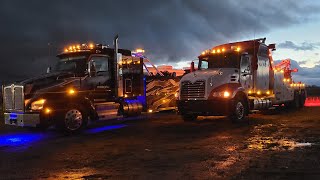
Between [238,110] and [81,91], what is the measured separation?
6.28 m

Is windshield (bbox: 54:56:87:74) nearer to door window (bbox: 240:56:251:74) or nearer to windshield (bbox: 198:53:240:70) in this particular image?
windshield (bbox: 198:53:240:70)

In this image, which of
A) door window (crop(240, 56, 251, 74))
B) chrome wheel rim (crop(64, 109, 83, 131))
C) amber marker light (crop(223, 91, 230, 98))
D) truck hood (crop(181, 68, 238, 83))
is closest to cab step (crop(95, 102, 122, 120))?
chrome wheel rim (crop(64, 109, 83, 131))

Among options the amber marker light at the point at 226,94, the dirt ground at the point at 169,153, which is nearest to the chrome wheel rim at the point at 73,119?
the dirt ground at the point at 169,153

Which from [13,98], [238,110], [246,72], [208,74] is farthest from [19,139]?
[246,72]

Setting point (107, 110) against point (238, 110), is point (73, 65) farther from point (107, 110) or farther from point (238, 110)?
point (238, 110)

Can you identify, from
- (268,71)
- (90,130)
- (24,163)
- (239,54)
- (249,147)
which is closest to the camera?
(24,163)

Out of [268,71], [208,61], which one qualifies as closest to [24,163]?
[208,61]

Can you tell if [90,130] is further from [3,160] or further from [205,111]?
[3,160]

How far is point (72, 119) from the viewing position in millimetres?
13562

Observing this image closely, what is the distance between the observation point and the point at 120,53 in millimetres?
15859

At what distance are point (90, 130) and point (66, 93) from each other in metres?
1.95

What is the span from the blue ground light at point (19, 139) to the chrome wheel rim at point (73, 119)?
987mm

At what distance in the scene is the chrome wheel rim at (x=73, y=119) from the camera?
529 inches

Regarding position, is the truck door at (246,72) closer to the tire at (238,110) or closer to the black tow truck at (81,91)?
the tire at (238,110)
